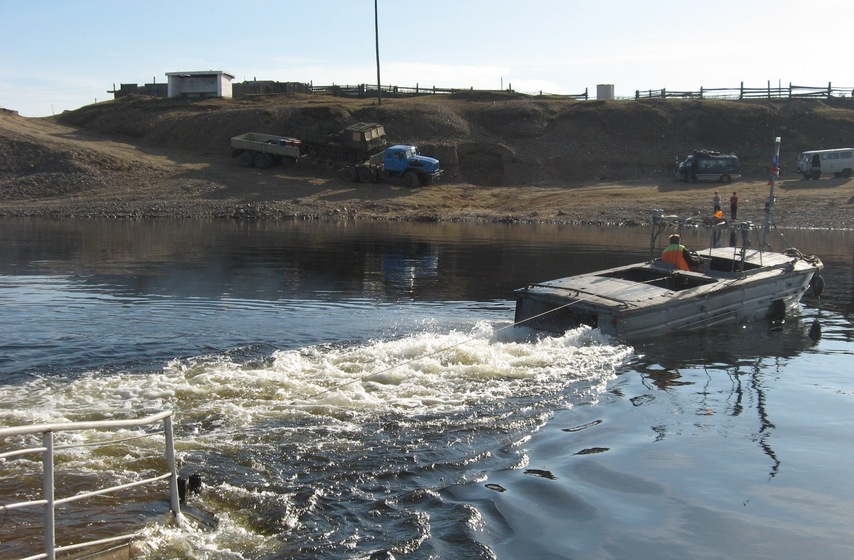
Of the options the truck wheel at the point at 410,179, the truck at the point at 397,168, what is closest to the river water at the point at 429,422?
the truck wheel at the point at 410,179

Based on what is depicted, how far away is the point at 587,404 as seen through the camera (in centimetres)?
1159

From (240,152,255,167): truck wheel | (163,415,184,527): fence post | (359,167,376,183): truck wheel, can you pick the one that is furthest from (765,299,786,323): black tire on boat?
(240,152,255,167): truck wheel

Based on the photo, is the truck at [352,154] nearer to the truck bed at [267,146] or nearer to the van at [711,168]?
the truck bed at [267,146]

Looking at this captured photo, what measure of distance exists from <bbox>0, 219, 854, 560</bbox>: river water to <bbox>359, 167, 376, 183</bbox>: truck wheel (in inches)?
1237

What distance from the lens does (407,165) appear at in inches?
2036

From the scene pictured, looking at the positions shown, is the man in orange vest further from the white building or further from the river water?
the white building

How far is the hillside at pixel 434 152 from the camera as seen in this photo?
48.2m

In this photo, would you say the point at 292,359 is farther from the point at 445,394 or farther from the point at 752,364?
the point at 752,364

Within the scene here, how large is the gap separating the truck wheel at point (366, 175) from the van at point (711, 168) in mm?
20145

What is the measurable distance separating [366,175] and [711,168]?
71.8 ft

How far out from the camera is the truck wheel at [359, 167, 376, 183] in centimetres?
5206

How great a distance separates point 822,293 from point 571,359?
12634 millimetres

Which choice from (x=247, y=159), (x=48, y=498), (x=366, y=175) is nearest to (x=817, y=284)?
(x=48, y=498)

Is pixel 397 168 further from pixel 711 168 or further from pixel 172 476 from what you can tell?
pixel 172 476
